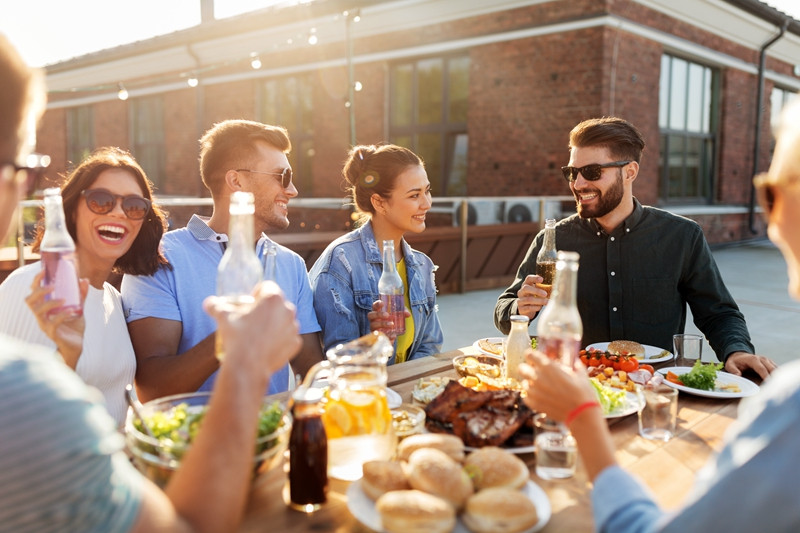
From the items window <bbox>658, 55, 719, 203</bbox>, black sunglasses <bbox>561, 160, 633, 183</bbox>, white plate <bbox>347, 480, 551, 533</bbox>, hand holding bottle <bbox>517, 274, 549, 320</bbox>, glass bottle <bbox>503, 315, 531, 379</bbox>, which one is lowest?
white plate <bbox>347, 480, 551, 533</bbox>

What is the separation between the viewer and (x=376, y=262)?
3.12 metres

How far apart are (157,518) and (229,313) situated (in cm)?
36

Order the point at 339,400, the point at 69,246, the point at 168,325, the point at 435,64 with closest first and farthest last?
the point at 339,400 < the point at 69,246 < the point at 168,325 < the point at 435,64

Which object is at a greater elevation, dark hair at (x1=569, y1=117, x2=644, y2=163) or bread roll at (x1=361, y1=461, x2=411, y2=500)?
dark hair at (x1=569, y1=117, x2=644, y2=163)

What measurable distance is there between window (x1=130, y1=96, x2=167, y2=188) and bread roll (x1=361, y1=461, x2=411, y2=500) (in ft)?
56.6

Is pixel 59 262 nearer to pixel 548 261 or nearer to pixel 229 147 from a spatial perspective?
pixel 229 147

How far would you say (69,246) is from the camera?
5.83ft

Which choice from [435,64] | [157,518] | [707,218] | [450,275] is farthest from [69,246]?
[707,218]

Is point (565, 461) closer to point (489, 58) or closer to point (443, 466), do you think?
point (443, 466)

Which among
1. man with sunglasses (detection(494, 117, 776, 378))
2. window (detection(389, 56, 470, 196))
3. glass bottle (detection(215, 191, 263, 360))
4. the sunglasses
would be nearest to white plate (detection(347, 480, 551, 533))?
glass bottle (detection(215, 191, 263, 360))

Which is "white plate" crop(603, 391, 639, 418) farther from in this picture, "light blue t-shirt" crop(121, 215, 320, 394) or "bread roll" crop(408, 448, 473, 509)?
"light blue t-shirt" crop(121, 215, 320, 394)

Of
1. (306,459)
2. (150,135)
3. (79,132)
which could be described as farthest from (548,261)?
(79,132)

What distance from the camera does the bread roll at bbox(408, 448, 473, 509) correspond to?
1.27 meters

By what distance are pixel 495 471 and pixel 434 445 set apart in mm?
162
